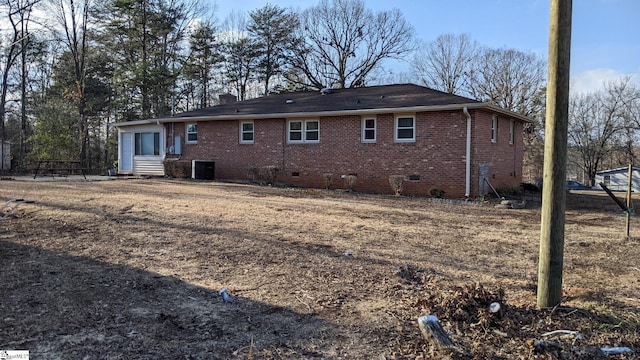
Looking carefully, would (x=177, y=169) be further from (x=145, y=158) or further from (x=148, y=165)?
(x=145, y=158)

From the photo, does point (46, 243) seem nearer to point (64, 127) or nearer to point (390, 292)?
point (390, 292)

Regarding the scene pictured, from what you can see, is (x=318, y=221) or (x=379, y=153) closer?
(x=318, y=221)

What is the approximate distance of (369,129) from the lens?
15.6 metres

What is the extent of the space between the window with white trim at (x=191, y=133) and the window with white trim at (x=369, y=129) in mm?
8693

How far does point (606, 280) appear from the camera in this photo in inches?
184

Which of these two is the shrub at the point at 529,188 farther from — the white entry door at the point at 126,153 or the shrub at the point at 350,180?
the white entry door at the point at 126,153

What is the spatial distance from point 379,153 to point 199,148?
29.9 feet

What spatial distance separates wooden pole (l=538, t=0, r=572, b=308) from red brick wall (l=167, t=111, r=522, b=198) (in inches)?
411

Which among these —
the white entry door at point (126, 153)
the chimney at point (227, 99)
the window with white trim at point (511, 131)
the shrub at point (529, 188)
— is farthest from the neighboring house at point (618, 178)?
the white entry door at point (126, 153)

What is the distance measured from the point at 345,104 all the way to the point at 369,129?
1.73 metres

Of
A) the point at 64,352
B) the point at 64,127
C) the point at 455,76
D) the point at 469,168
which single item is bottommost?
the point at 64,352

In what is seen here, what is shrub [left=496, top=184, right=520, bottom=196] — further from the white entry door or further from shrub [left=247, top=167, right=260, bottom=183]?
the white entry door

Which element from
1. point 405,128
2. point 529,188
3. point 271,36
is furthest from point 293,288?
point 271,36

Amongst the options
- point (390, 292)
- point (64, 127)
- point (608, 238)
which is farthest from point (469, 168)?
point (64, 127)
